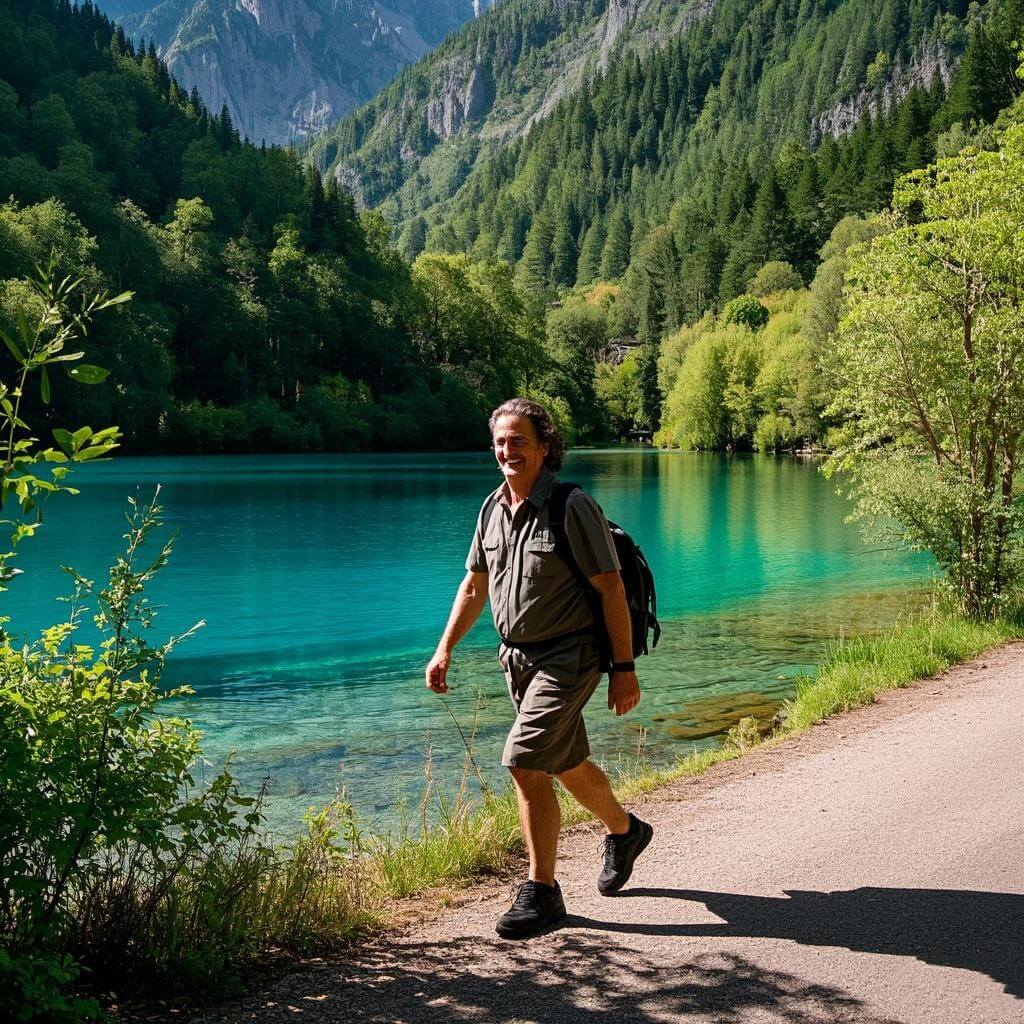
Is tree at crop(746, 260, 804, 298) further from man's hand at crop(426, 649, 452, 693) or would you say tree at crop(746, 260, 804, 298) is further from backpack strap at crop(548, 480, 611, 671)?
backpack strap at crop(548, 480, 611, 671)

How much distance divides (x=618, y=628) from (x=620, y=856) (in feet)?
3.67

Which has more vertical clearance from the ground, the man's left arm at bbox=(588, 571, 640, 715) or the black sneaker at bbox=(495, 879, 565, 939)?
the man's left arm at bbox=(588, 571, 640, 715)

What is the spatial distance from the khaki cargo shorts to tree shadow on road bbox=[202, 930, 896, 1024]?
27.7 inches

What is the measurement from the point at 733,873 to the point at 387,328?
8793 centimetres

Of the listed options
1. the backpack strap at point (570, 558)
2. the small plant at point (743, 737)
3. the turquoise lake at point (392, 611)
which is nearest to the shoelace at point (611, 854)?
the backpack strap at point (570, 558)

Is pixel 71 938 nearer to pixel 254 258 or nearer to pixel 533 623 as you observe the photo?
pixel 533 623

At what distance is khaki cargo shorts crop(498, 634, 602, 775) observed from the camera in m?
4.17

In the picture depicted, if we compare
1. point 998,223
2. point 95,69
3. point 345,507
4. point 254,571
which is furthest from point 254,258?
point 998,223

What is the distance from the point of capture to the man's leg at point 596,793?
449 cm

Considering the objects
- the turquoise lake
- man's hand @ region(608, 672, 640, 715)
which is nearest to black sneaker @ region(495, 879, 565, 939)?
man's hand @ region(608, 672, 640, 715)

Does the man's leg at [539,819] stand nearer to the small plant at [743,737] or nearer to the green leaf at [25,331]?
the green leaf at [25,331]

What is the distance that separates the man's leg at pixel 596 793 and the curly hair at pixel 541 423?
130 centimetres

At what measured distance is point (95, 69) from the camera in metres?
111

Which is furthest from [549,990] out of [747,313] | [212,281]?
[747,313]
